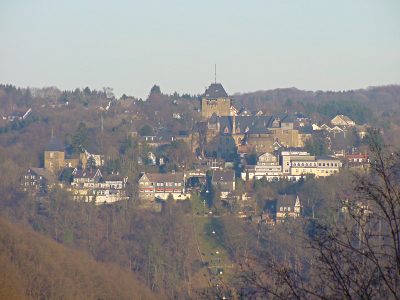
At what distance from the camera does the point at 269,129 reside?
4459cm

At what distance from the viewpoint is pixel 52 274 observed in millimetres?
23531

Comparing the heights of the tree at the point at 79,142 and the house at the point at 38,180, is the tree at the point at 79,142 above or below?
above

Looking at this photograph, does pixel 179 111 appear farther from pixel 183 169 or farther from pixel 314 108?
pixel 183 169

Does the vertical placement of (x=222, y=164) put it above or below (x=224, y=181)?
above

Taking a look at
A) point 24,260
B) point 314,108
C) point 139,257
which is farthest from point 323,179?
point 314,108

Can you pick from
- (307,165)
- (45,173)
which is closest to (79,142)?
(45,173)

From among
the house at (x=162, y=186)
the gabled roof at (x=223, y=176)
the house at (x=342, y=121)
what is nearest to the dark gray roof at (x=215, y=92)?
the house at (x=342, y=121)

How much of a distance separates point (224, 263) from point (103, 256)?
260 cm

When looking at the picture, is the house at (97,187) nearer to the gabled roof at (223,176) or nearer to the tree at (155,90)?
the gabled roof at (223,176)

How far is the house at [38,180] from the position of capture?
36.4 meters

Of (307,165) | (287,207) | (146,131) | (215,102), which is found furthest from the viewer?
(215,102)

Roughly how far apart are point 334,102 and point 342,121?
33.2 ft

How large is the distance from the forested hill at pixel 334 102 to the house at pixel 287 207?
1427cm

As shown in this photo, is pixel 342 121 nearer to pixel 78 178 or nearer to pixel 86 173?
pixel 86 173
